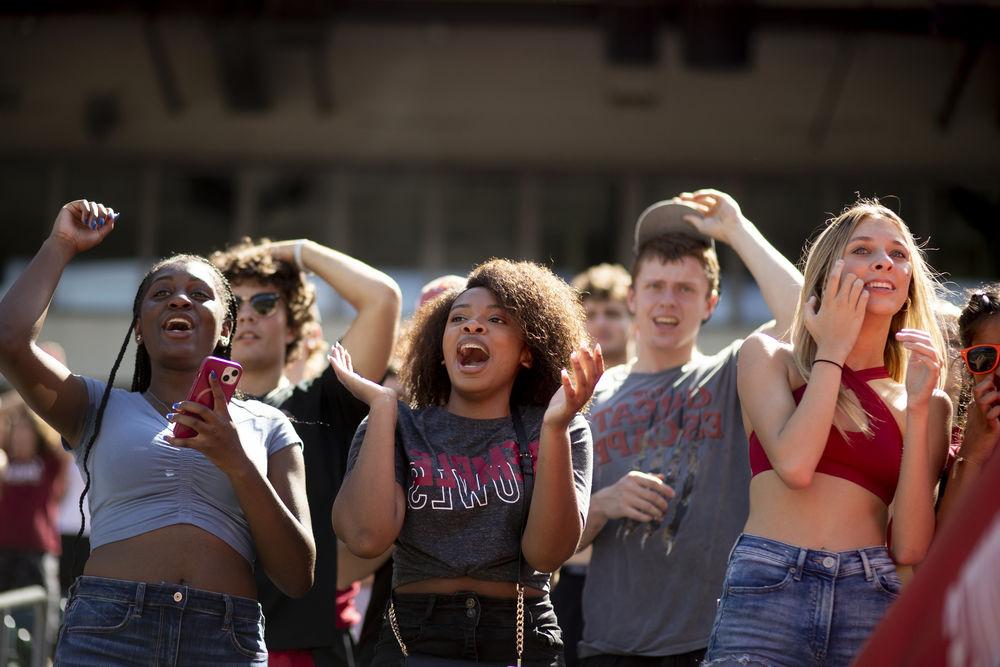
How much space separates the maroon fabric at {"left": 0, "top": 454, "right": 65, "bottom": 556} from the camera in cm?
830

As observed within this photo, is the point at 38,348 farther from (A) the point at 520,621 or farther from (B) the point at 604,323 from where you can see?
(B) the point at 604,323

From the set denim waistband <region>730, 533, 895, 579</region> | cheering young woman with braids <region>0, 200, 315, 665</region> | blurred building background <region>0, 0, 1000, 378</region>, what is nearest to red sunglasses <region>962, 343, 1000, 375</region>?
denim waistband <region>730, 533, 895, 579</region>

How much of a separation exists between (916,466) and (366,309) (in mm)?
2116

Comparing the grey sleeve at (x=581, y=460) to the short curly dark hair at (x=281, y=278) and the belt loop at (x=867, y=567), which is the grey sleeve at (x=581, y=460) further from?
the short curly dark hair at (x=281, y=278)

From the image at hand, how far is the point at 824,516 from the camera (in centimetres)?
317

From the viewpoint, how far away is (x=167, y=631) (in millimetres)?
3010

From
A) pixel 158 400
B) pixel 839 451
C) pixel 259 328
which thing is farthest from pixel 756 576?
pixel 259 328

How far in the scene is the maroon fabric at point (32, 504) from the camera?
8297mm

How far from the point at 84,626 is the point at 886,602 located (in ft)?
6.73

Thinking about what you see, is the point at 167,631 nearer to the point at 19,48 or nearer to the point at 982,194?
the point at 19,48

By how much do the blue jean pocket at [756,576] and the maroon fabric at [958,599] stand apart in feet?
4.30

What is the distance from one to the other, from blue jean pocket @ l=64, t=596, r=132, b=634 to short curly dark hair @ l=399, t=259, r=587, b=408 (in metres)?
1.08

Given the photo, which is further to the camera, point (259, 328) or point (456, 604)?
point (259, 328)

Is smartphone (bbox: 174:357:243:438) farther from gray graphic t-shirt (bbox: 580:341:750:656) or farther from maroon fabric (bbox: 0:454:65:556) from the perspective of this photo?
maroon fabric (bbox: 0:454:65:556)
